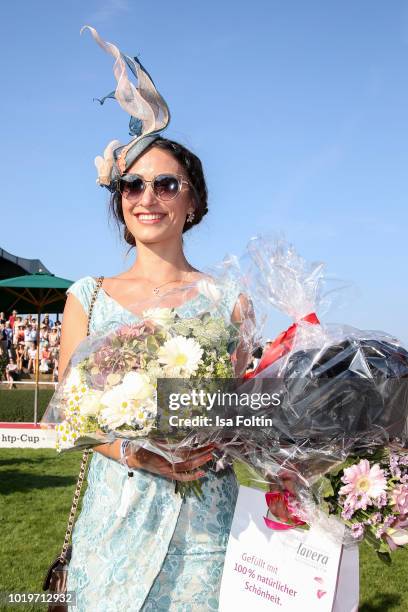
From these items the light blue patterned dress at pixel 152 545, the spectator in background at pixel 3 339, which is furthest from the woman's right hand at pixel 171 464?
the spectator in background at pixel 3 339

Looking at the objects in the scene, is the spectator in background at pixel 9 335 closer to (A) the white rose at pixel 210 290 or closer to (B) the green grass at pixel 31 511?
(B) the green grass at pixel 31 511

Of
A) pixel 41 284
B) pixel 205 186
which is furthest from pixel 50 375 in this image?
pixel 205 186

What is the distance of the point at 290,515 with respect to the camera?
1.69 metres

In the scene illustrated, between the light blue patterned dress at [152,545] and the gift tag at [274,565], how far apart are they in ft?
0.64

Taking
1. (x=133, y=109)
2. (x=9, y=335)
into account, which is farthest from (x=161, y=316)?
(x=9, y=335)

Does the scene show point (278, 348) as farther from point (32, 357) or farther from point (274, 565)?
point (32, 357)

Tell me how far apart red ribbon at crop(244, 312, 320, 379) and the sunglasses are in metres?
0.79

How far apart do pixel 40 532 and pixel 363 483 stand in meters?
5.70

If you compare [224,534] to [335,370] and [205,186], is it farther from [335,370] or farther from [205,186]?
[205,186]

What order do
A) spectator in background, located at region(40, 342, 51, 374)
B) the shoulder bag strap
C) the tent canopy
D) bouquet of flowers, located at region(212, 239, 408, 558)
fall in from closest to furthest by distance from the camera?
bouquet of flowers, located at region(212, 239, 408, 558), the shoulder bag strap, the tent canopy, spectator in background, located at region(40, 342, 51, 374)

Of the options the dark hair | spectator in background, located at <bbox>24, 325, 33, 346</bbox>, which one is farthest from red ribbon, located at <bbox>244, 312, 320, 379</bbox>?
spectator in background, located at <bbox>24, 325, 33, 346</bbox>

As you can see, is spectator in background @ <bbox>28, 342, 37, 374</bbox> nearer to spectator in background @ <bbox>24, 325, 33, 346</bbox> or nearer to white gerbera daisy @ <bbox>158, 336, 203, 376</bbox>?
spectator in background @ <bbox>24, 325, 33, 346</bbox>

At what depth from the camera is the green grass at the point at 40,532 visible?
518 cm

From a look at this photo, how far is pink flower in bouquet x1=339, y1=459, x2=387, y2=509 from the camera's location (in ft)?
5.05
